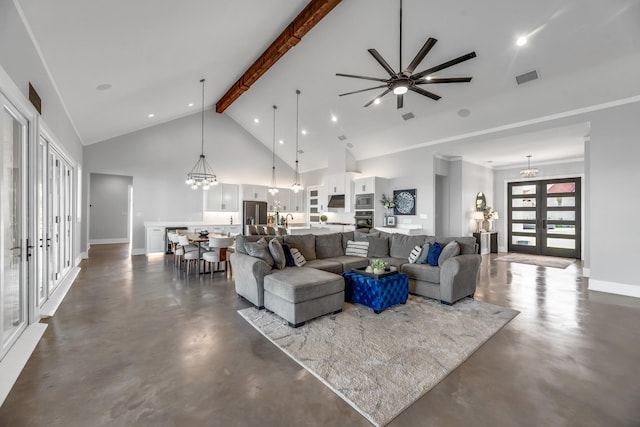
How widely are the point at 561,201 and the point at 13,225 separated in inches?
459

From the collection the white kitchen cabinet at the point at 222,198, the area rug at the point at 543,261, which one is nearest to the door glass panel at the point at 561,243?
the area rug at the point at 543,261

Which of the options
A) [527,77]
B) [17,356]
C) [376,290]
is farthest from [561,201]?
[17,356]

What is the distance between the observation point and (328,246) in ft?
17.4

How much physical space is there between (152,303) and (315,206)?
7521 millimetres

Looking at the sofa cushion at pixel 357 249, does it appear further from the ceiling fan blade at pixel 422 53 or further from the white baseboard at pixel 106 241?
the white baseboard at pixel 106 241

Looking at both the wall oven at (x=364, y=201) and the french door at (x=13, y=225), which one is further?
the wall oven at (x=364, y=201)

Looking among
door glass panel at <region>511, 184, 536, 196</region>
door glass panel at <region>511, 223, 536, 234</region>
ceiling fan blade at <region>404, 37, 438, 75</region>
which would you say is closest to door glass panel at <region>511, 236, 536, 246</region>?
door glass panel at <region>511, 223, 536, 234</region>

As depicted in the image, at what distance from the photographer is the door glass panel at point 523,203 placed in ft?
29.8

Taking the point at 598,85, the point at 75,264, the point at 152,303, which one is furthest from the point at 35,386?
the point at 598,85

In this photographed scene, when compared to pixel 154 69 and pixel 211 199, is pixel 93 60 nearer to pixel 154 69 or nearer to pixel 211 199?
pixel 154 69

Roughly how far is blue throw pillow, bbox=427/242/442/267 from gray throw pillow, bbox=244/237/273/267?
2437 millimetres

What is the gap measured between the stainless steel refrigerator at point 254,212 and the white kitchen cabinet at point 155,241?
104 inches

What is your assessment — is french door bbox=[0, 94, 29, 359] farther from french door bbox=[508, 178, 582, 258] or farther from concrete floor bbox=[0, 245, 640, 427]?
french door bbox=[508, 178, 582, 258]

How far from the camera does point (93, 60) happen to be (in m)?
3.79
